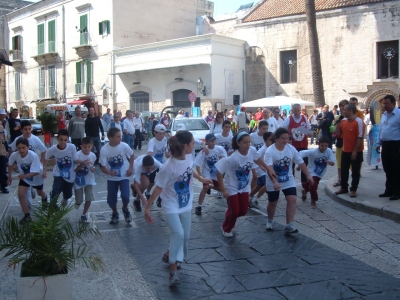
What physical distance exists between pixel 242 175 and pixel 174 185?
1.65 meters

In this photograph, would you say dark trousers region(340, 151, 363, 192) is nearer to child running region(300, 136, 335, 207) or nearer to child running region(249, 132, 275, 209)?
child running region(300, 136, 335, 207)

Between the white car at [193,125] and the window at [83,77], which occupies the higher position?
the window at [83,77]

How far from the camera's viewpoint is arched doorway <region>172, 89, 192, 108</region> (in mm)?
31500

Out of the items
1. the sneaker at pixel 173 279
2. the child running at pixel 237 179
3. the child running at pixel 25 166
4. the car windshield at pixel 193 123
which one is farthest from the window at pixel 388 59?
the sneaker at pixel 173 279

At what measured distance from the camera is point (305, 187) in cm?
876

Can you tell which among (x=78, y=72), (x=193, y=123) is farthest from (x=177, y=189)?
(x=78, y=72)

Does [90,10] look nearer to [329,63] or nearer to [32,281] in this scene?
[329,63]

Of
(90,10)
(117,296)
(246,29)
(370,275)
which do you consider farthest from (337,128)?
(90,10)

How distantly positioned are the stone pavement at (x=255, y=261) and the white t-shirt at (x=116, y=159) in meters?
0.74

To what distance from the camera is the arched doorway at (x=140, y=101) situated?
33.8 metres

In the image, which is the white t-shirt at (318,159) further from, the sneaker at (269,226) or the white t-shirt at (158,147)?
the white t-shirt at (158,147)

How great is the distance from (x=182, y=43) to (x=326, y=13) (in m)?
8.62

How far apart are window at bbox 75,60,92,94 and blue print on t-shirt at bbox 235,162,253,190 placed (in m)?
32.1

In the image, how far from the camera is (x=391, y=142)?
8.08 metres
